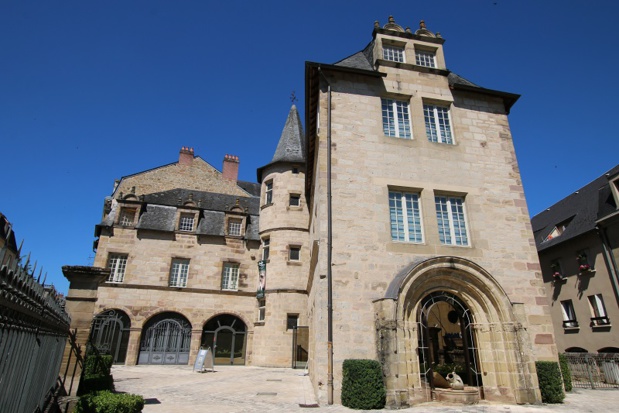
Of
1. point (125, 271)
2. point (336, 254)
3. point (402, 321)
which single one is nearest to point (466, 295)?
point (402, 321)

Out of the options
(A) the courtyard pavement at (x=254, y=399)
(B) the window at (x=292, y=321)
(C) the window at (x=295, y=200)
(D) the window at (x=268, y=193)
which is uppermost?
(D) the window at (x=268, y=193)

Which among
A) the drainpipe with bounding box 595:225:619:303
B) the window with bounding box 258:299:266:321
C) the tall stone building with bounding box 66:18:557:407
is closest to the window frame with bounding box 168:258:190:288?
the tall stone building with bounding box 66:18:557:407

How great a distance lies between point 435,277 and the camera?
9.91 metres

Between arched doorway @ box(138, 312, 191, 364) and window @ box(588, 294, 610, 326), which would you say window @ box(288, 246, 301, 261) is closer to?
arched doorway @ box(138, 312, 191, 364)

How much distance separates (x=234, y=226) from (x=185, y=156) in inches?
378

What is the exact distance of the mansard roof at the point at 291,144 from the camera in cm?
2173

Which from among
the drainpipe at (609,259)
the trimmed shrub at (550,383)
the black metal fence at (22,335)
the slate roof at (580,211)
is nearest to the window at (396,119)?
the trimmed shrub at (550,383)

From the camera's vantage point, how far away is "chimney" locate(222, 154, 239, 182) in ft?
98.1

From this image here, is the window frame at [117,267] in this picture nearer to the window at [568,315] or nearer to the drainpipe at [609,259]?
the window at [568,315]

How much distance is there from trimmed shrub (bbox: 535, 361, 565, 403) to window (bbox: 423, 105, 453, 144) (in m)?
7.21

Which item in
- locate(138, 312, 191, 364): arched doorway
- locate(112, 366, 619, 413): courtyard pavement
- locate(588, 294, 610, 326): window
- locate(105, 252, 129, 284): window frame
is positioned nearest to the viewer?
locate(112, 366, 619, 413): courtyard pavement

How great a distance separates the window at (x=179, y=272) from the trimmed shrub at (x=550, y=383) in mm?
17469

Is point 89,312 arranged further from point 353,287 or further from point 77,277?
point 353,287

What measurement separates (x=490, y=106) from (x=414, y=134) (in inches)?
142
